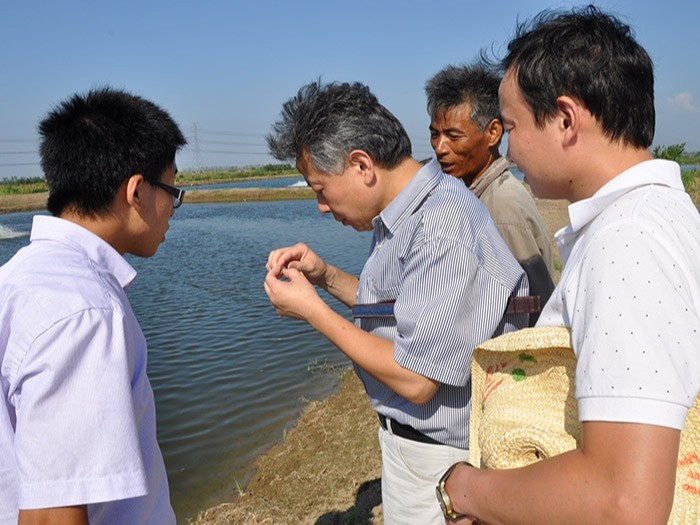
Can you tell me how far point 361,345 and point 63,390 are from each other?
0.93 metres

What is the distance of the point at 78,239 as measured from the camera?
160cm

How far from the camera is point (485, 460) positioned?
1.33m

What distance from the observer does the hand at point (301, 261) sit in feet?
8.15

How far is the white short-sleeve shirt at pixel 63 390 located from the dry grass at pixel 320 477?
2487 millimetres

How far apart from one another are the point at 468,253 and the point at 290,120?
920 millimetres

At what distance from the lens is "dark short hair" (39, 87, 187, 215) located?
5.52 ft

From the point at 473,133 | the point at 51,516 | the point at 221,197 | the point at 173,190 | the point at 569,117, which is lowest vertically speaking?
the point at 221,197

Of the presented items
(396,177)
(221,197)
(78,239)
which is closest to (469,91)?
(396,177)

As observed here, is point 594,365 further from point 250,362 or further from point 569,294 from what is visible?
point 250,362

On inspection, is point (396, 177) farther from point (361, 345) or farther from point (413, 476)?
point (413, 476)

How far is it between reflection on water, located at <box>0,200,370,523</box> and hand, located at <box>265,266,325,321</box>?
10.0ft

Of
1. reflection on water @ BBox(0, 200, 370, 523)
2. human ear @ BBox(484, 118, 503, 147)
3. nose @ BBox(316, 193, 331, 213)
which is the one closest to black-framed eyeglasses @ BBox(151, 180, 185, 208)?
nose @ BBox(316, 193, 331, 213)

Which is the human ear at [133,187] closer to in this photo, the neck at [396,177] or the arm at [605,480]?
the neck at [396,177]

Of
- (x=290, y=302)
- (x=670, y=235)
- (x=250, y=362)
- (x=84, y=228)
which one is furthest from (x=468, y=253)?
(x=250, y=362)
